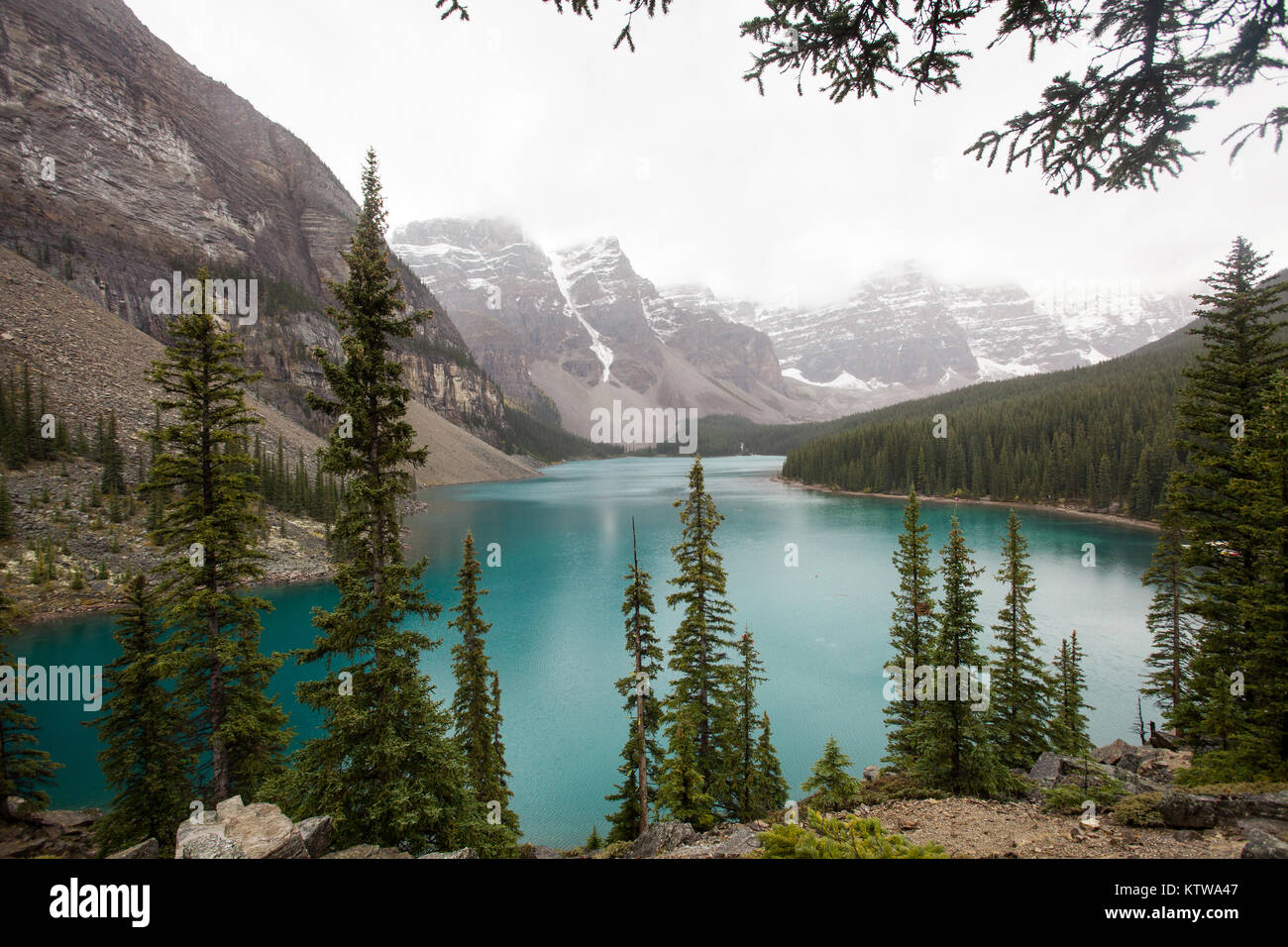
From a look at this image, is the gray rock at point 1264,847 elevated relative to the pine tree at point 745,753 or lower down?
elevated

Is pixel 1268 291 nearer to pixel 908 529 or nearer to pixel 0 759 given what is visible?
pixel 908 529

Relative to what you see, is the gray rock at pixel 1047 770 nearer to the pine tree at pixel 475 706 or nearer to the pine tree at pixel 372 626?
the pine tree at pixel 372 626

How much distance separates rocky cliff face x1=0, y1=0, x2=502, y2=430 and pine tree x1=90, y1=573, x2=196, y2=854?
41.7 metres

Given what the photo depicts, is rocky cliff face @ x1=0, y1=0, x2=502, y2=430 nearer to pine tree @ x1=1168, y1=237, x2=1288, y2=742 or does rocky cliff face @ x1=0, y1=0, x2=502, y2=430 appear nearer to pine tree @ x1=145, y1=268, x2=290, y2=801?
pine tree @ x1=145, y1=268, x2=290, y2=801

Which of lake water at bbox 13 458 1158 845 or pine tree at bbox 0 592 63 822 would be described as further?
lake water at bbox 13 458 1158 845

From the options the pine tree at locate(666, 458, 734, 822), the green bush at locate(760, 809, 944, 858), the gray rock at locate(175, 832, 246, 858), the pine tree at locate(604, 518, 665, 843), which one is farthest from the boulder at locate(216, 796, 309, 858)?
the pine tree at locate(666, 458, 734, 822)

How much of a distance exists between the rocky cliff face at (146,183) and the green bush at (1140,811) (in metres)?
53.2

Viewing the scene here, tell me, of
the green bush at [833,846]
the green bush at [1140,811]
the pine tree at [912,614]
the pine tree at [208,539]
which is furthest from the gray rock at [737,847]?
the pine tree at [912,614]

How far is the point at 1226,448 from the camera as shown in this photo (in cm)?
1351

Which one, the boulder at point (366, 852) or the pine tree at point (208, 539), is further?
the pine tree at point (208, 539)

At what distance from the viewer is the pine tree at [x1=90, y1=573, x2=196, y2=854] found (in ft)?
36.9

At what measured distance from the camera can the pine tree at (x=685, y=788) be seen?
12.4 meters

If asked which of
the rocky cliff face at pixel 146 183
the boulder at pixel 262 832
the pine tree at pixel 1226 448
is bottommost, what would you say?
the boulder at pixel 262 832

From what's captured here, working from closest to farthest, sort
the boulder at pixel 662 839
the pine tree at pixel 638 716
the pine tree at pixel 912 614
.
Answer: the boulder at pixel 662 839
the pine tree at pixel 638 716
the pine tree at pixel 912 614
